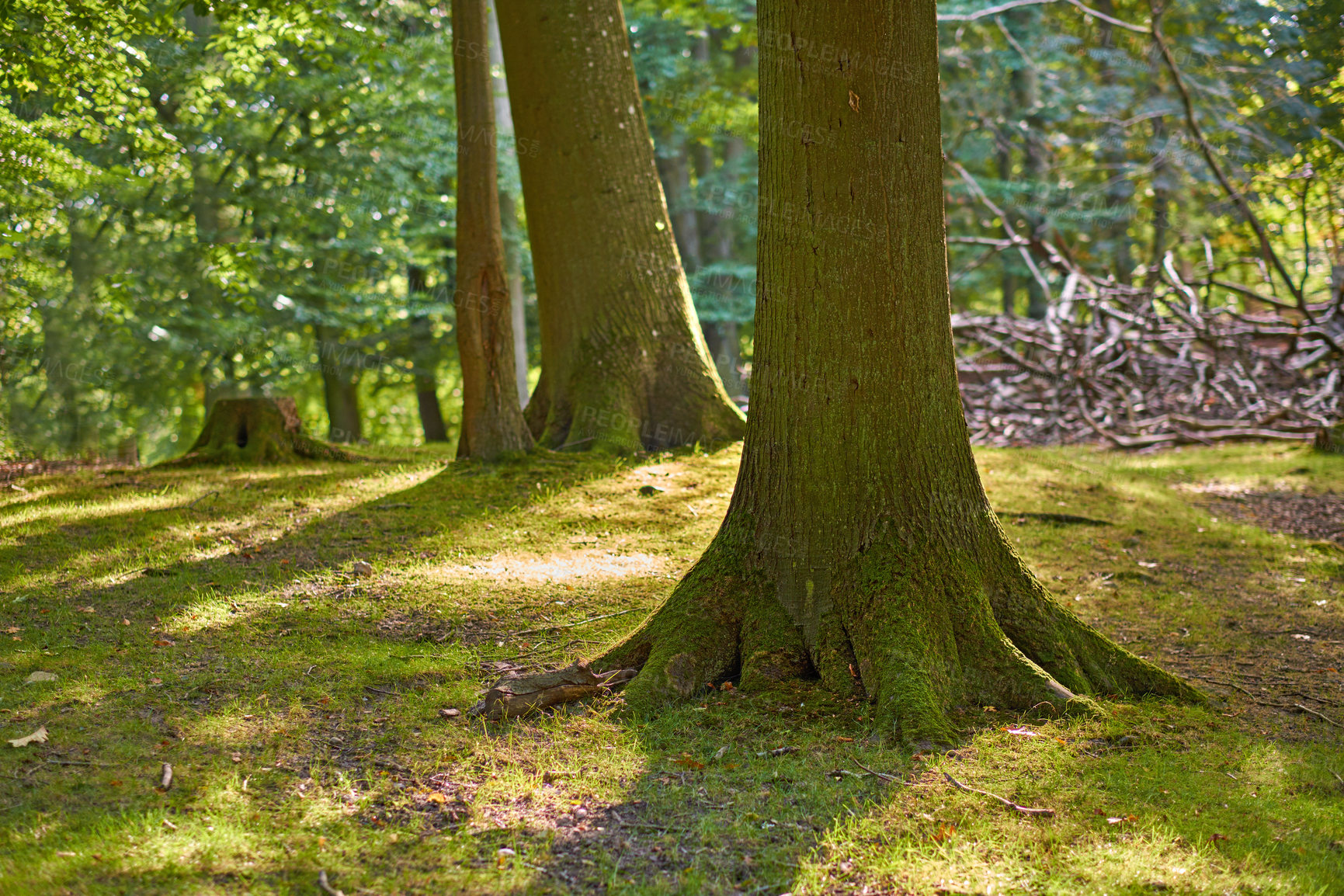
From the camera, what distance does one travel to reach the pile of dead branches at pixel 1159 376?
11.8m

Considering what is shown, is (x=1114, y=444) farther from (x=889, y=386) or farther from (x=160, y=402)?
(x=160, y=402)

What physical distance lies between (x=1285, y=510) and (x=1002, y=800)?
6.92 metres

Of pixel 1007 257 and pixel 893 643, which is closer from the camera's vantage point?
pixel 893 643

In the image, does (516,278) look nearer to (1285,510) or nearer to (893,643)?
(1285,510)

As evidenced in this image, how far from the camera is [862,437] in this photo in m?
4.22

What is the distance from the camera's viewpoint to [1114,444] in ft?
38.6

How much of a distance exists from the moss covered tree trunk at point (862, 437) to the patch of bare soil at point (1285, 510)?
4767mm

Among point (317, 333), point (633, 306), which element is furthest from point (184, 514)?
point (317, 333)

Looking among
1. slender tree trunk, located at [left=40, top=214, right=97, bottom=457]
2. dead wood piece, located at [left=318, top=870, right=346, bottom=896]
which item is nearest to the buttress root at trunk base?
dead wood piece, located at [left=318, top=870, right=346, bottom=896]

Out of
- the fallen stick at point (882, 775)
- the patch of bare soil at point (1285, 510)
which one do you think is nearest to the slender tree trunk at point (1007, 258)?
the patch of bare soil at point (1285, 510)

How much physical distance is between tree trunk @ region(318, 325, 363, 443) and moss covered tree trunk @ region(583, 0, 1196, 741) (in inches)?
504

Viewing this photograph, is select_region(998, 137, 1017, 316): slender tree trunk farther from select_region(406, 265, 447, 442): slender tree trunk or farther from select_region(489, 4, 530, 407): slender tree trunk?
select_region(406, 265, 447, 442): slender tree trunk

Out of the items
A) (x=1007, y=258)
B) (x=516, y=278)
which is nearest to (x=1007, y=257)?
(x=1007, y=258)

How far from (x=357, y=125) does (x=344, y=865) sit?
14.0m
